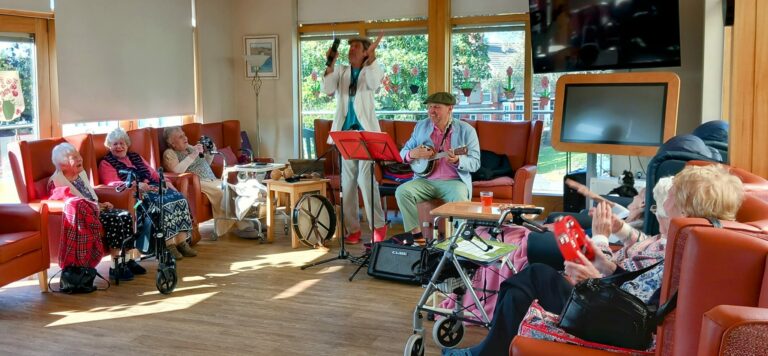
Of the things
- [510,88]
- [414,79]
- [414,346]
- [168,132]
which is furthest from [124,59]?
[414,346]

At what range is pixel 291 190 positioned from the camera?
6.50m

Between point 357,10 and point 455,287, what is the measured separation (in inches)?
212

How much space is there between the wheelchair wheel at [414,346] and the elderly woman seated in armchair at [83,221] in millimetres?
2625

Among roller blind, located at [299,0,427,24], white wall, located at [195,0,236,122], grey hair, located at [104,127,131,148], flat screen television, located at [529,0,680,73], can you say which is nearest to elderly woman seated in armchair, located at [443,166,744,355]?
flat screen television, located at [529,0,680,73]

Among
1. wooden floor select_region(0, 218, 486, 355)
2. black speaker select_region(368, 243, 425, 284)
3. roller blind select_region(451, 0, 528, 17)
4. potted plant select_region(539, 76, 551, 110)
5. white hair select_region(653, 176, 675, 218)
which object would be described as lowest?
wooden floor select_region(0, 218, 486, 355)

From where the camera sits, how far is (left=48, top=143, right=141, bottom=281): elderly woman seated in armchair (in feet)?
17.1

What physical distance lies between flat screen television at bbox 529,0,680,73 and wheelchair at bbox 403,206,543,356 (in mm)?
3109

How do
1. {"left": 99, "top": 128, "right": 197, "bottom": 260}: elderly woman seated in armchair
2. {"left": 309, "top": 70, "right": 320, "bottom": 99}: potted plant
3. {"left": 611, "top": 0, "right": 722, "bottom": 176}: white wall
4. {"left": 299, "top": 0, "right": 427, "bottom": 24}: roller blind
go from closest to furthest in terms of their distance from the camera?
{"left": 99, "top": 128, "right": 197, "bottom": 260}: elderly woman seated in armchair < {"left": 611, "top": 0, "right": 722, "bottom": 176}: white wall < {"left": 299, "top": 0, "right": 427, "bottom": 24}: roller blind < {"left": 309, "top": 70, "right": 320, "bottom": 99}: potted plant

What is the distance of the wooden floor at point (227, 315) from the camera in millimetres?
4160

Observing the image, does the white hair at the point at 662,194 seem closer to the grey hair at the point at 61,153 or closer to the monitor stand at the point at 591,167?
the monitor stand at the point at 591,167

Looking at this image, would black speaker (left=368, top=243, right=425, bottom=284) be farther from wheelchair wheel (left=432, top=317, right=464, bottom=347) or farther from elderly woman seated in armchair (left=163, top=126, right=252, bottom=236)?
elderly woman seated in armchair (left=163, top=126, right=252, bottom=236)

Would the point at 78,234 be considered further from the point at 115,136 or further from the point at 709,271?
the point at 709,271

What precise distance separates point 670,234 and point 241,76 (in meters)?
7.90

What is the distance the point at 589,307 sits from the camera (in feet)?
7.77
